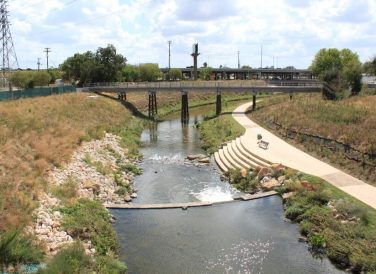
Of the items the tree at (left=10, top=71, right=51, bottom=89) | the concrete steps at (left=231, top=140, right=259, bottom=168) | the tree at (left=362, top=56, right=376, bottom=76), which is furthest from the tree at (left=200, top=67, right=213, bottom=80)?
the concrete steps at (left=231, top=140, right=259, bottom=168)

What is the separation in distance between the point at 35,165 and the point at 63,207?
18.0 feet

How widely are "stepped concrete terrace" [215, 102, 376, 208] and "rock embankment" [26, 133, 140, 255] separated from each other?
8.76 m

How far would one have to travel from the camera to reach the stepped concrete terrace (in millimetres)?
24806

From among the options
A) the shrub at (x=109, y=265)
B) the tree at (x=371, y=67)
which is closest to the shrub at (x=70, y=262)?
the shrub at (x=109, y=265)

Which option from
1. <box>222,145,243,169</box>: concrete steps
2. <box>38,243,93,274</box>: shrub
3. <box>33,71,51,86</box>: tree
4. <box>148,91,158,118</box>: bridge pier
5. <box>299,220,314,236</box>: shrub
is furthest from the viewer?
<box>33,71,51,86</box>: tree

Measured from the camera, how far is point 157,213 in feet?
80.8

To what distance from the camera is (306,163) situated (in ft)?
104

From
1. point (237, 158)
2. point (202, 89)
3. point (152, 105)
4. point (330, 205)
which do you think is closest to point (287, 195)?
point (330, 205)

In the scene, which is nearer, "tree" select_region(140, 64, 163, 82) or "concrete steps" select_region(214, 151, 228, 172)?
"concrete steps" select_region(214, 151, 228, 172)

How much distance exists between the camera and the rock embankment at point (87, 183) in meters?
19.2

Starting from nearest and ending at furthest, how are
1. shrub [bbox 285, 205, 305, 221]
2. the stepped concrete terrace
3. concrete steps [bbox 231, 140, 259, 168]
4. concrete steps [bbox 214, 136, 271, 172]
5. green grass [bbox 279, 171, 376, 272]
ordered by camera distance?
green grass [bbox 279, 171, 376, 272], shrub [bbox 285, 205, 305, 221], the stepped concrete terrace, concrete steps [bbox 231, 140, 259, 168], concrete steps [bbox 214, 136, 271, 172]

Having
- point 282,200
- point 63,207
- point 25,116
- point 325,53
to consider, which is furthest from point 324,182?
point 325,53

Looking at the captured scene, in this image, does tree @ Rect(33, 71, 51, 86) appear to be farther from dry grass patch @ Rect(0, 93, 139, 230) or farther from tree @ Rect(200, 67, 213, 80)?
tree @ Rect(200, 67, 213, 80)

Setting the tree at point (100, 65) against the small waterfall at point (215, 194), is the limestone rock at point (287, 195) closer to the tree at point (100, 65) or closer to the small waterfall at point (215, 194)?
the small waterfall at point (215, 194)
